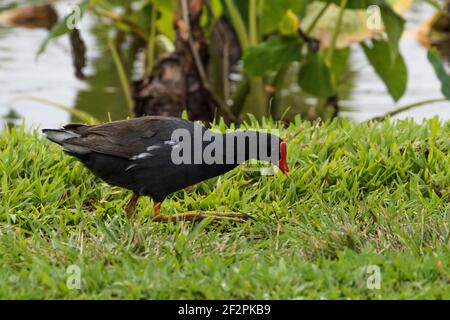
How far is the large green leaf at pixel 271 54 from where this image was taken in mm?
6207

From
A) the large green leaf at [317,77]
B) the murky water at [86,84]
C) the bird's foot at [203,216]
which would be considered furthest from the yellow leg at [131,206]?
the murky water at [86,84]

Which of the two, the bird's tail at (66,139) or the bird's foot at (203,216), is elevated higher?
the bird's tail at (66,139)

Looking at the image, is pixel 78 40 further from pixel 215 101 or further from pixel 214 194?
pixel 214 194

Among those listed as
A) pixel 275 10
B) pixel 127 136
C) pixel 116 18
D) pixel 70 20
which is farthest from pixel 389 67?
pixel 127 136

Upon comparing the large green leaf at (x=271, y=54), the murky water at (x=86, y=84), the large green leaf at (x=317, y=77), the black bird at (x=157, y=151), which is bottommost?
the murky water at (x=86, y=84)

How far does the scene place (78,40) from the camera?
21.9ft

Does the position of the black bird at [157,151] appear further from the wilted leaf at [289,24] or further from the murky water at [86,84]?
the murky water at [86,84]

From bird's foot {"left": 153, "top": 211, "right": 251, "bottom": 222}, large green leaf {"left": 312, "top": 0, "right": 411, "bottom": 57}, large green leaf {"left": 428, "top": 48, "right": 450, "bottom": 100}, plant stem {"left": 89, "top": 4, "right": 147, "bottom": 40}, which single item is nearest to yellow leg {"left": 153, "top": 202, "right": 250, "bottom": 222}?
bird's foot {"left": 153, "top": 211, "right": 251, "bottom": 222}

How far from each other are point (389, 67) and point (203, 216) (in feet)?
9.52

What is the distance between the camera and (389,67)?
678 cm

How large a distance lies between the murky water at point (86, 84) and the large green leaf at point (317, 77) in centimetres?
132

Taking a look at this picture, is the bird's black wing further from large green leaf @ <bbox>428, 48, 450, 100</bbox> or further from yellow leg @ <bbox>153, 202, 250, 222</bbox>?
large green leaf @ <bbox>428, 48, 450, 100</bbox>

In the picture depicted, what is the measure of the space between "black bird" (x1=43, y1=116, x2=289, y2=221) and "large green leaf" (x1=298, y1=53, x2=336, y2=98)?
7.59ft
